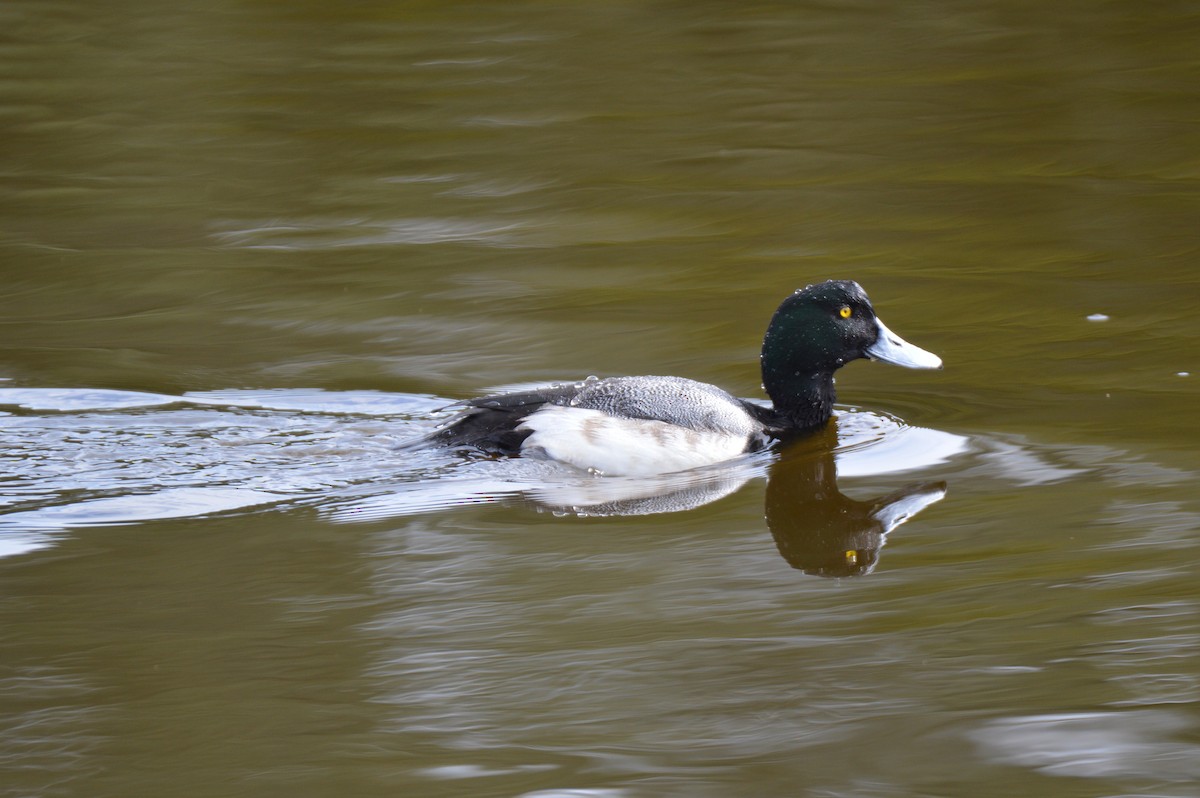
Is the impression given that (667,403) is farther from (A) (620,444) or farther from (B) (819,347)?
(B) (819,347)

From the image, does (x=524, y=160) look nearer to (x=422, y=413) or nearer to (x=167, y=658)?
(x=422, y=413)

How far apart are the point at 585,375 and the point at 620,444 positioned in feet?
4.61

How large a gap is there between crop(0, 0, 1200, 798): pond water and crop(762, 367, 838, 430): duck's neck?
130 millimetres

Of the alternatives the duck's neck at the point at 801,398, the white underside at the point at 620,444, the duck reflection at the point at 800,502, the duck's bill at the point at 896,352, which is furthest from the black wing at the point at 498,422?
the duck's bill at the point at 896,352

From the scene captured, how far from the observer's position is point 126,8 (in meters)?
18.0

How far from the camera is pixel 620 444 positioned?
698cm

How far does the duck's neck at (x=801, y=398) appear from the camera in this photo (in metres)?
7.62

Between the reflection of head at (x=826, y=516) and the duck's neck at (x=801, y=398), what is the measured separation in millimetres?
480

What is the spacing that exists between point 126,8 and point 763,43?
7.18 m

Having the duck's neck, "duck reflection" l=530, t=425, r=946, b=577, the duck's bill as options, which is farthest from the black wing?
the duck's bill

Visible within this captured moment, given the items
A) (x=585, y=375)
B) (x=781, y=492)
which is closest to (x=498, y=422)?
(x=585, y=375)

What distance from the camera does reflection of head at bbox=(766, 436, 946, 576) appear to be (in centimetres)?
552

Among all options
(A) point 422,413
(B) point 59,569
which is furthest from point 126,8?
(B) point 59,569

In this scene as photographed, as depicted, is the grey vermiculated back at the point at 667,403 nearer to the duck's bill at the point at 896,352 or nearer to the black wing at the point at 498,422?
the black wing at the point at 498,422
